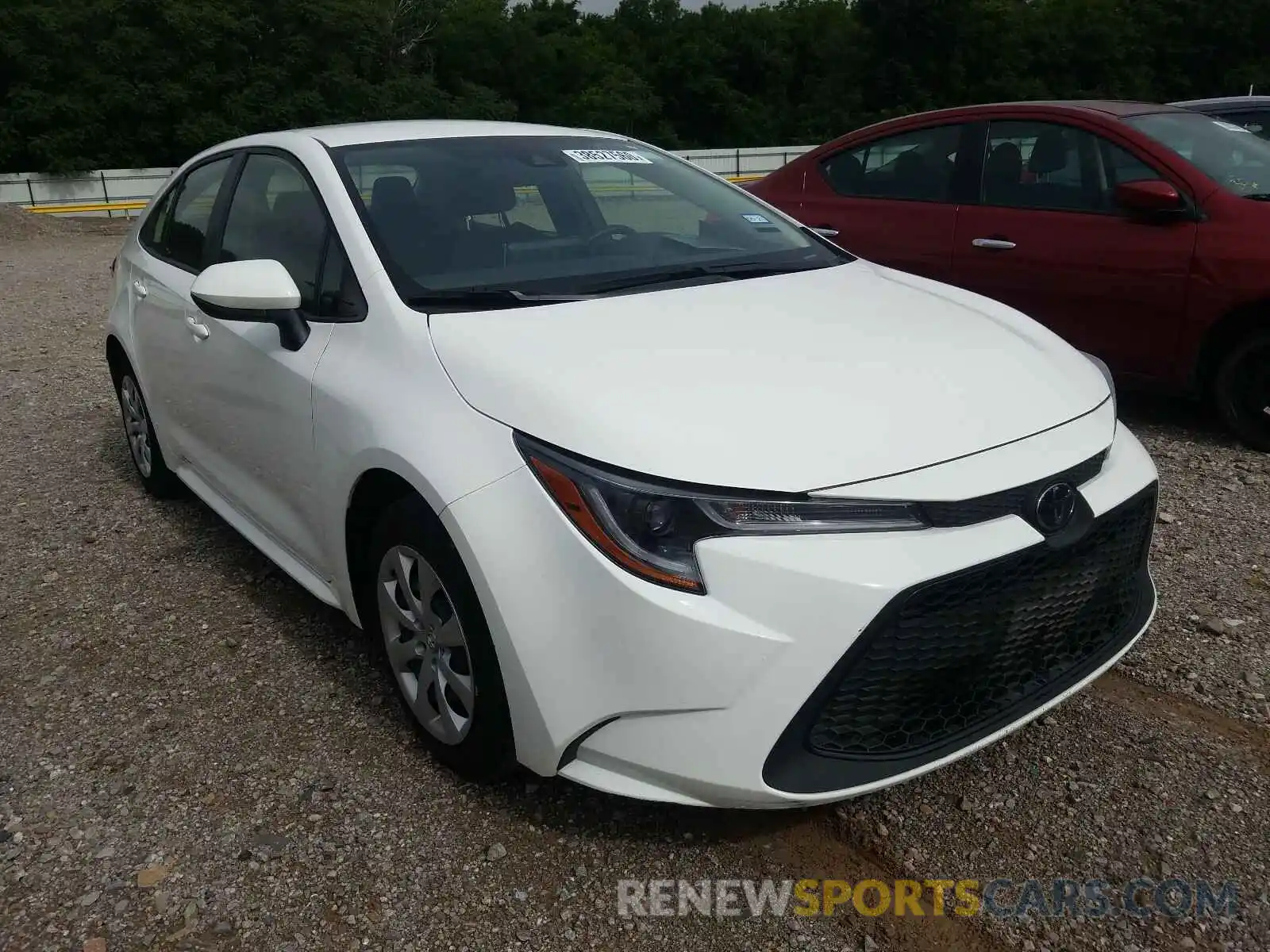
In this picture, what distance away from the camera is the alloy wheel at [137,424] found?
4574mm

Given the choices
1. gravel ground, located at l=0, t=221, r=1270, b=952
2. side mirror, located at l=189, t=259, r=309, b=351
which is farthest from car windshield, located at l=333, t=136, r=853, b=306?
gravel ground, located at l=0, t=221, r=1270, b=952

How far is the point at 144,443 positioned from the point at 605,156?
2407 mm

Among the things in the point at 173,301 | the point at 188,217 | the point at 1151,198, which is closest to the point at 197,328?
the point at 173,301

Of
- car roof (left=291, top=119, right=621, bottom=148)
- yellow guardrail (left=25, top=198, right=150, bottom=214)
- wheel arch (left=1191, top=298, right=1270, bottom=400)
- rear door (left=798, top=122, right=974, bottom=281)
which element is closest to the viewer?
car roof (left=291, top=119, right=621, bottom=148)

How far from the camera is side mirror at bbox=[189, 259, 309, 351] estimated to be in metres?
2.89

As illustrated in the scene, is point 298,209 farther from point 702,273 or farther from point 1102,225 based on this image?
point 1102,225

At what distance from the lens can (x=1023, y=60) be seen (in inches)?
2125

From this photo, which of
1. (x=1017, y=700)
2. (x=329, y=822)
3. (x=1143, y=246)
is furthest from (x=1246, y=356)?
(x=329, y=822)

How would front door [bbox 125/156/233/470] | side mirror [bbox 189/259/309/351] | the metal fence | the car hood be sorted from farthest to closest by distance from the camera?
the metal fence, front door [bbox 125/156/233/470], side mirror [bbox 189/259/309/351], the car hood

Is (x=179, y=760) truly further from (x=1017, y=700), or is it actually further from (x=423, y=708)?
(x=1017, y=700)

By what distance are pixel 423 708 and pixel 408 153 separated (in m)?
1.70

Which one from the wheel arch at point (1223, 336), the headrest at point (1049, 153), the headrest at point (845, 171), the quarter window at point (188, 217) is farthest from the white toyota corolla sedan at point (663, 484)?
the headrest at point (845, 171)

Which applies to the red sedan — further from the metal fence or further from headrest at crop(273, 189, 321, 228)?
the metal fence

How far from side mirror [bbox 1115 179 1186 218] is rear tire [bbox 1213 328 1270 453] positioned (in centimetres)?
64
